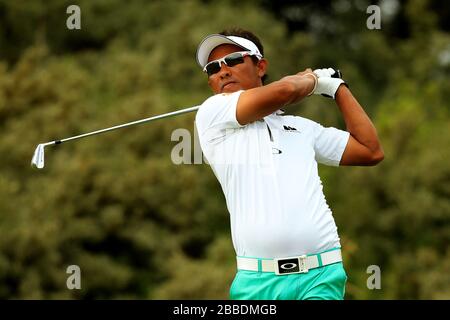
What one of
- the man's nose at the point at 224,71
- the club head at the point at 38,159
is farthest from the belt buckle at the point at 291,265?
the club head at the point at 38,159

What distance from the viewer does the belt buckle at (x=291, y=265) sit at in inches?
174

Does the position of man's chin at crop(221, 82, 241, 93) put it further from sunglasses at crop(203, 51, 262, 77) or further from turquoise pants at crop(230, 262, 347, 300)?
turquoise pants at crop(230, 262, 347, 300)

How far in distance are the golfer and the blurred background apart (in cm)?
764

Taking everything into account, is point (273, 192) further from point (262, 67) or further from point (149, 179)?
point (149, 179)

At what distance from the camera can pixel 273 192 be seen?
4.40 m

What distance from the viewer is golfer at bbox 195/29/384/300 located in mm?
4406

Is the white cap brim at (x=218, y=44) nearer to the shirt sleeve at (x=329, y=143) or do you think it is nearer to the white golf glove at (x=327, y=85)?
the white golf glove at (x=327, y=85)

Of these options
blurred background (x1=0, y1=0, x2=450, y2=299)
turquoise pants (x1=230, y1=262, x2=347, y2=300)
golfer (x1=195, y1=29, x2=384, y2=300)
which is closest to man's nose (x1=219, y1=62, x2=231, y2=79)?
golfer (x1=195, y1=29, x2=384, y2=300)

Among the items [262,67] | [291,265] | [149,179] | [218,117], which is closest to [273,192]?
[291,265]

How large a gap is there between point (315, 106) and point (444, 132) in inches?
97.1

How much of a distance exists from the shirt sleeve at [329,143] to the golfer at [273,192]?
0.16 feet

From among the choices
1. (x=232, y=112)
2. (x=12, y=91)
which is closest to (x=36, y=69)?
(x=12, y=91)

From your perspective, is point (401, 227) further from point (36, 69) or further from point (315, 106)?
point (36, 69)

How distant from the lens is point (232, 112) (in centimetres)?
454
